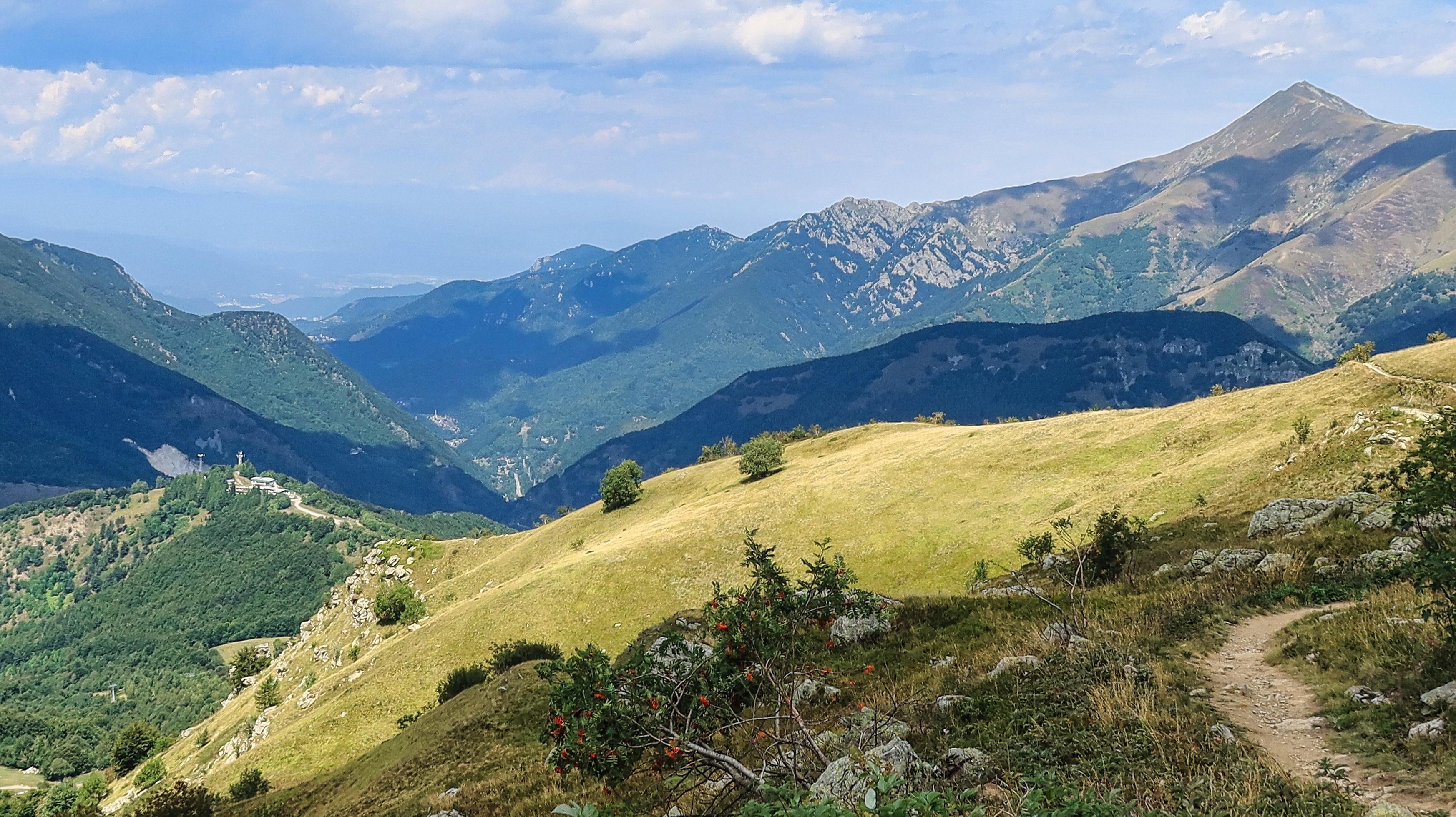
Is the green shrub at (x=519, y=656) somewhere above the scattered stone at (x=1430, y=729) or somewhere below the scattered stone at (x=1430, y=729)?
below

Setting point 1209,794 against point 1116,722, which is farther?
point 1116,722

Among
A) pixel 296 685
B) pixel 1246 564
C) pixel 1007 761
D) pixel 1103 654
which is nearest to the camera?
pixel 1007 761

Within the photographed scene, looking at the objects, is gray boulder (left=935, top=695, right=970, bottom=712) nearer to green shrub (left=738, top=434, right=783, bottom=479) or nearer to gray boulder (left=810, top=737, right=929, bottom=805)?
gray boulder (left=810, top=737, right=929, bottom=805)

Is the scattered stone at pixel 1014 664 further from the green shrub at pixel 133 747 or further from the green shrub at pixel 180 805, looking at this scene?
the green shrub at pixel 133 747

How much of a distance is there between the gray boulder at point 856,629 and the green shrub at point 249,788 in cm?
2996

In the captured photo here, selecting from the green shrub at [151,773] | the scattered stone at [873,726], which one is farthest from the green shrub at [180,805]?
the green shrub at [151,773]

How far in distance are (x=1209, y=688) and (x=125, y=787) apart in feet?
342

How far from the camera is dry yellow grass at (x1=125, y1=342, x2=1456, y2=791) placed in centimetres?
4600

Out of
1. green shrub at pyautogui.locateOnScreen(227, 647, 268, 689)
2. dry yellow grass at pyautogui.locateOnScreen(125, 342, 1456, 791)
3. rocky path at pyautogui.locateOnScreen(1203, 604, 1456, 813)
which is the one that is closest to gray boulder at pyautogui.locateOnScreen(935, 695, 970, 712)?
rocky path at pyautogui.locateOnScreen(1203, 604, 1456, 813)

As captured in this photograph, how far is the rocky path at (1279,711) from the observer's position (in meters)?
9.73

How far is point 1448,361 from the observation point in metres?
47.9

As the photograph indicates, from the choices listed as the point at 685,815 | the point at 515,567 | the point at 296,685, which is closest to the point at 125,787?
the point at 296,685

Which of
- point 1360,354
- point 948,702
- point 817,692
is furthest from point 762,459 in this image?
point 948,702

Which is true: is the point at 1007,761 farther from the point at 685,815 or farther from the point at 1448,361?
the point at 1448,361
